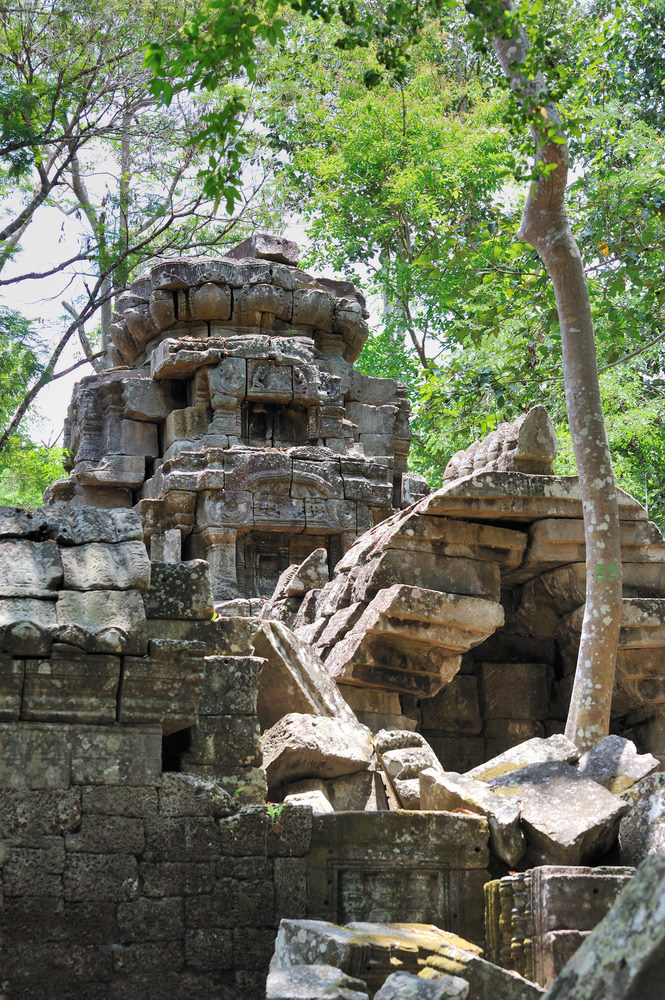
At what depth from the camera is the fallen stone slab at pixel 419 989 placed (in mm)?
3367

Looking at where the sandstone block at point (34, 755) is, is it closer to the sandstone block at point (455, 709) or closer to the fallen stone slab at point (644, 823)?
the fallen stone slab at point (644, 823)

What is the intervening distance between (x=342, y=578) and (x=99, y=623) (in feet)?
13.9

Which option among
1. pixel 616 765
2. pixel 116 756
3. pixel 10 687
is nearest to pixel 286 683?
pixel 116 756

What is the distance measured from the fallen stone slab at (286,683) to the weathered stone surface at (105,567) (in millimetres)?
1411

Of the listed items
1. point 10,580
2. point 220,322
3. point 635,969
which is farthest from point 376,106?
point 635,969

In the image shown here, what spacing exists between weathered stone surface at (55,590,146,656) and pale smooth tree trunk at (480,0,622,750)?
3623 mm

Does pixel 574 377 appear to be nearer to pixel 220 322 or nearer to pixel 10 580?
pixel 10 580

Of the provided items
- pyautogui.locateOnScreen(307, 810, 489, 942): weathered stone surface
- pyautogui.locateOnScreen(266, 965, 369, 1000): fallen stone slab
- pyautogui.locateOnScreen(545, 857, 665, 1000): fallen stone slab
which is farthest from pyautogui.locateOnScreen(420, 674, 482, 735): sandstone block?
pyautogui.locateOnScreen(545, 857, 665, 1000): fallen stone slab

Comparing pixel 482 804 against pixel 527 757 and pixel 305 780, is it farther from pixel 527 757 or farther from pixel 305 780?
pixel 305 780

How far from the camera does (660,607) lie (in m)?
8.13

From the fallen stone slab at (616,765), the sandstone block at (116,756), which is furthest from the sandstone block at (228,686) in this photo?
the fallen stone slab at (616,765)

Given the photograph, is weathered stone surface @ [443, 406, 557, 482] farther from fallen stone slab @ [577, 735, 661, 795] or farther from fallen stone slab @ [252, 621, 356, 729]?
fallen stone slab @ [577, 735, 661, 795]

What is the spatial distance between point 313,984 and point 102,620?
2.02 m

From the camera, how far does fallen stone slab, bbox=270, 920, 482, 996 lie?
14.0ft
